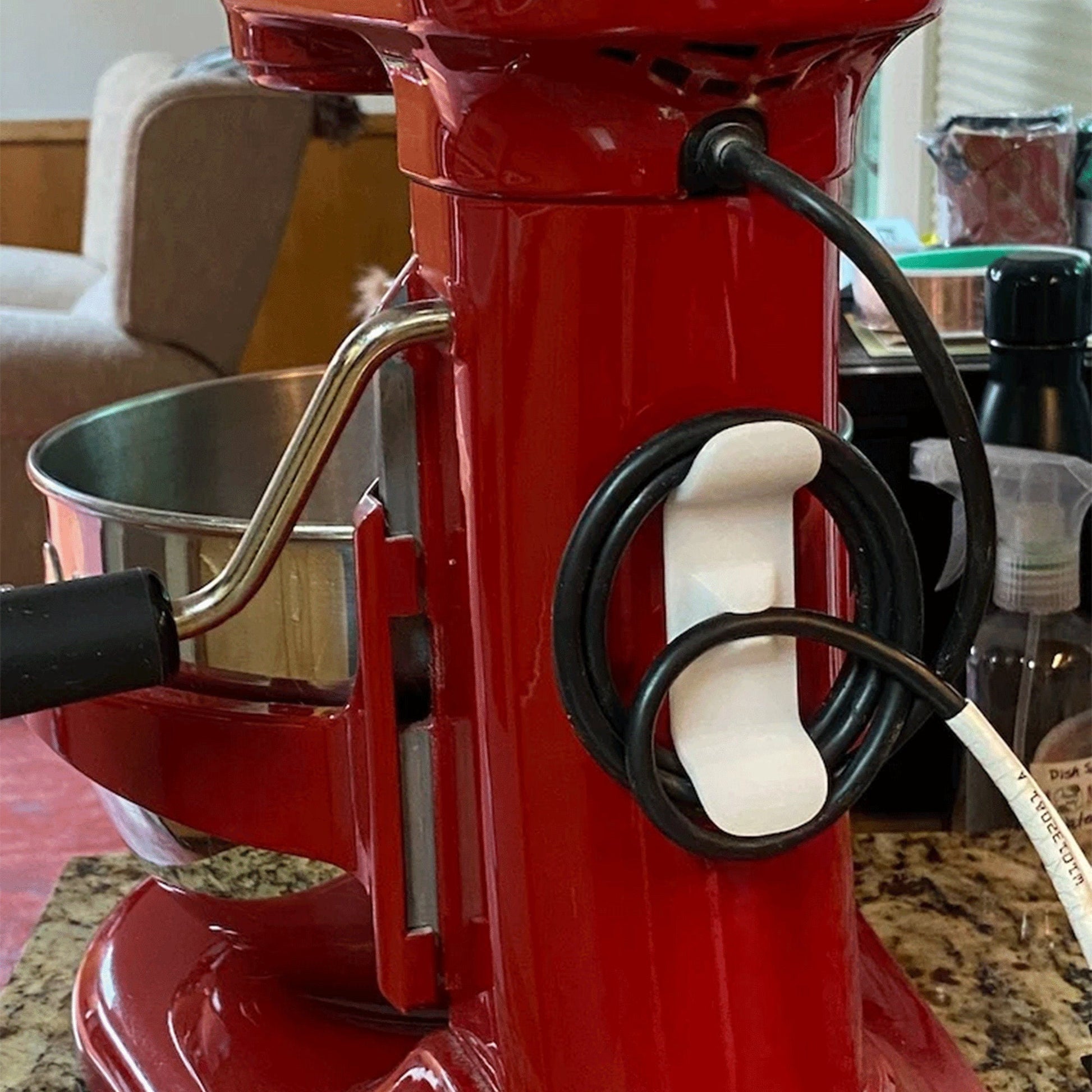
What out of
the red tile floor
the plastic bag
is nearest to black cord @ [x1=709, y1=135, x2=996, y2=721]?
the red tile floor

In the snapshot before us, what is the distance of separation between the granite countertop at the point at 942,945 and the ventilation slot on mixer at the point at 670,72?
25 cm

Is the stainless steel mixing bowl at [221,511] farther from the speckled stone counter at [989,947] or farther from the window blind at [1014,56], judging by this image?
the window blind at [1014,56]

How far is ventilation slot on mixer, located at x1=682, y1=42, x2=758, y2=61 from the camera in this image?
0.29 metres

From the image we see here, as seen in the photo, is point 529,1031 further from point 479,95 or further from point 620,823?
point 479,95

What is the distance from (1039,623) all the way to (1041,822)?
9.0 inches

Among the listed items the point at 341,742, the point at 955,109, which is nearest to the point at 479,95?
the point at 341,742

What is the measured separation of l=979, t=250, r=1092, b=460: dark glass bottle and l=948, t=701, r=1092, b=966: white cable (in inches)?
7.5

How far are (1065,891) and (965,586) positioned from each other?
8 centimetres

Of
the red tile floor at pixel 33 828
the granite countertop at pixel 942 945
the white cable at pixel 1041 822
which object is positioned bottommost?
the red tile floor at pixel 33 828

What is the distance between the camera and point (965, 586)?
33cm

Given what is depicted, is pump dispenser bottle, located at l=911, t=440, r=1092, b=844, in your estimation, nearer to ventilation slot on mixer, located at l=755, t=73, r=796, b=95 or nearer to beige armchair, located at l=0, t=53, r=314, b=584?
ventilation slot on mixer, located at l=755, t=73, r=796, b=95

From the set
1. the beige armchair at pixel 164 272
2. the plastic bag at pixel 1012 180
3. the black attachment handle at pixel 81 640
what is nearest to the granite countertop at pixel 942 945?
the black attachment handle at pixel 81 640

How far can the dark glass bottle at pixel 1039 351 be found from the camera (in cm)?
50

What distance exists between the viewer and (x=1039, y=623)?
0.57 metres
